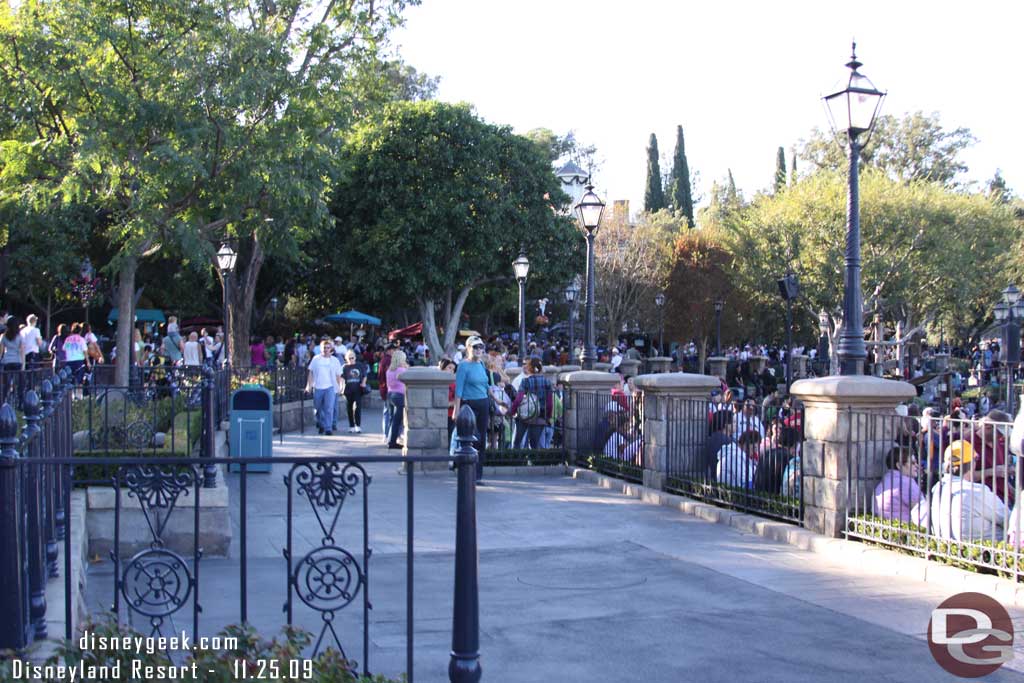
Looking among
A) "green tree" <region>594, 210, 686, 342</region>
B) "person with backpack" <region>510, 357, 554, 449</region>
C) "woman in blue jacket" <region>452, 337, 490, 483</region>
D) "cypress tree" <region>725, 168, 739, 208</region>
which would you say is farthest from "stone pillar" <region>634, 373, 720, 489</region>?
"cypress tree" <region>725, 168, 739, 208</region>

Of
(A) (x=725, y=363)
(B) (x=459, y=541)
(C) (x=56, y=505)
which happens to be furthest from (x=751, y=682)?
(A) (x=725, y=363)

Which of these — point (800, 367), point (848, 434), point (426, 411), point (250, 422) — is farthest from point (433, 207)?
point (848, 434)

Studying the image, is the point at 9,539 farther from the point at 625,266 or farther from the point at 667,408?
the point at 625,266

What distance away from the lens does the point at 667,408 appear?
11617 mm

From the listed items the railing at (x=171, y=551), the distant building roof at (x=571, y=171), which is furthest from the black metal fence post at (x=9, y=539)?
the distant building roof at (x=571, y=171)

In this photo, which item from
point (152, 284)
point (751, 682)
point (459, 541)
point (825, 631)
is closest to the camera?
point (459, 541)

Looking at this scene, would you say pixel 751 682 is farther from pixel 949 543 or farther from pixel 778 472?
pixel 778 472

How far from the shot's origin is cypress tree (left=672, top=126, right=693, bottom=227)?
2820 inches

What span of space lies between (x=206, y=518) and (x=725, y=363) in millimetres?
29825

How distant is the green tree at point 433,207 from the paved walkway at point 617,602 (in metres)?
24.6

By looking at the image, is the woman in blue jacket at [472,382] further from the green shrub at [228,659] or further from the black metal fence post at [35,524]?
the green shrub at [228,659]

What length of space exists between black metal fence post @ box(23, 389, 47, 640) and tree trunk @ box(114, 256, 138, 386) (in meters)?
12.9

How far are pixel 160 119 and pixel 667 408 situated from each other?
9.97 metres

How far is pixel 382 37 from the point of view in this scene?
2298 cm
